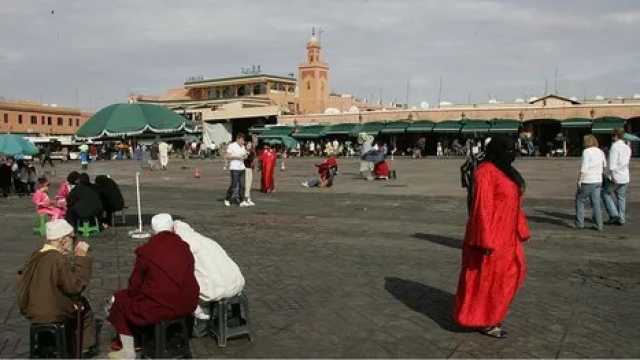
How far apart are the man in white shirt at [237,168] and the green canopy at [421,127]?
37.0m

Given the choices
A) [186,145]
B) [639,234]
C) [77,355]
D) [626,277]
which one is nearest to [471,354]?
[77,355]

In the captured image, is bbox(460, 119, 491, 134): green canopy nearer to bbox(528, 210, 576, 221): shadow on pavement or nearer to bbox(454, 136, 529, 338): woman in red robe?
bbox(528, 210, 576, 221): shadow on pavement

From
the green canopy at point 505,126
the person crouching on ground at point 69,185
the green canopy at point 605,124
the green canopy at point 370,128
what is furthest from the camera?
the green canopy at point 370,128

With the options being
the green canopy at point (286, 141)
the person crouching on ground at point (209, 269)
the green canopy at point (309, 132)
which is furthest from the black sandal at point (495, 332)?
the green canopy at point (309, 132)

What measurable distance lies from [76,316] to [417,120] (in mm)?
50968

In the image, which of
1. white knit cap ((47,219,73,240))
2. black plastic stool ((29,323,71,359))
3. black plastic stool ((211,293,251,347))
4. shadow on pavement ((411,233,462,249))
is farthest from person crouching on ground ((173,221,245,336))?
shadow on pavement ((411,233,462,249))

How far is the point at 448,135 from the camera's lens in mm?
54344

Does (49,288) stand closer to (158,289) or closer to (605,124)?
(158,289)

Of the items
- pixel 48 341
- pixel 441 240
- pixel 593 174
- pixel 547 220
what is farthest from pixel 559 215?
pixel 48 341

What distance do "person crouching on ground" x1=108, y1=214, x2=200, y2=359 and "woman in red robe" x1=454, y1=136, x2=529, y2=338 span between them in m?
2.17

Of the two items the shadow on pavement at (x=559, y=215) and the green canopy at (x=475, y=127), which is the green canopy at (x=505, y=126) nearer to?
the green canopy at (x=475, y=127)

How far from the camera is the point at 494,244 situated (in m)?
5.15

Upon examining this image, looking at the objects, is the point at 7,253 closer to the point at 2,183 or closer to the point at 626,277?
the point at 626,277

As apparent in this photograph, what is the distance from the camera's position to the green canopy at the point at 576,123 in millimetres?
45406
